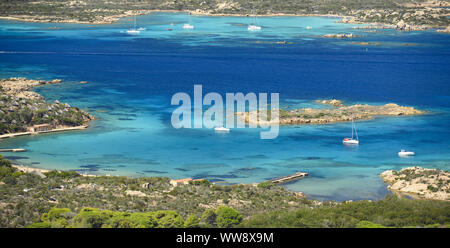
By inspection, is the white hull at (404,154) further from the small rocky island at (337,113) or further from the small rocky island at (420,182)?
the small rocky island at (337,113)

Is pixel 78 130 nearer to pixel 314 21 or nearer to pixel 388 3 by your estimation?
pixel 314 21

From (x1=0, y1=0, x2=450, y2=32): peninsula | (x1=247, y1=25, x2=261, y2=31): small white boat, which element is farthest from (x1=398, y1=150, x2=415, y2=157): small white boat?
(x1=0, y1=0, x2=450, y2=32): peninsula

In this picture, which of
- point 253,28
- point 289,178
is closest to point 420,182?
point 289,178

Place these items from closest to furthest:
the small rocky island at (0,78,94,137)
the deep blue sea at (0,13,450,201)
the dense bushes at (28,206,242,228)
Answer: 1. the dense bushes at (28,206,242,228)
2. the deep blue sea at (0,13,450,201)
3. the small rocky island at (0,78,94,137)

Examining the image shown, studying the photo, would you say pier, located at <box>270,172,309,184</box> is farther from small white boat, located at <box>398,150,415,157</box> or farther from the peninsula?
the peninsula

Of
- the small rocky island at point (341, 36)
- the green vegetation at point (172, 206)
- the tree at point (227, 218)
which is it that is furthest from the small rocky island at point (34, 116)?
the small rocky island at point (341, 36)
